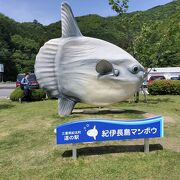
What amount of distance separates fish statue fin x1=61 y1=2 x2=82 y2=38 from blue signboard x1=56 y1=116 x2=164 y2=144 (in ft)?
17.1

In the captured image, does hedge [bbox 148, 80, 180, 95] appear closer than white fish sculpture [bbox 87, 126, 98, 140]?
No

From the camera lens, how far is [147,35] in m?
18.2

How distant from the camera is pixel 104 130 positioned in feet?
24.3

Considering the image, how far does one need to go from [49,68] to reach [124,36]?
29.2 feet

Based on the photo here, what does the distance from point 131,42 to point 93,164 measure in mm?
13220

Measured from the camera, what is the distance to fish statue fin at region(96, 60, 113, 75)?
11578mm

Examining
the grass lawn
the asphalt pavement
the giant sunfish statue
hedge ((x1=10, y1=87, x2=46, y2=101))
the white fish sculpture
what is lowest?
the asphalt pavement

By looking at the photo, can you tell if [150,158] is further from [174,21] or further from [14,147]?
[174,21]

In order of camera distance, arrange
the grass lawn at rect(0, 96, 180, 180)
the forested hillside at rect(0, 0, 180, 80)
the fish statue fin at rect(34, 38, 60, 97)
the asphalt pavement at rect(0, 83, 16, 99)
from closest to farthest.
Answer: the grass lawn at rect(0, 96, 180, 180), the fish statue fin at rect(34, 38, 60, 97), the forested hillside at rect(0, 0, 180, 80), the asphalt pavement at rect(0, 83, 16, 99)

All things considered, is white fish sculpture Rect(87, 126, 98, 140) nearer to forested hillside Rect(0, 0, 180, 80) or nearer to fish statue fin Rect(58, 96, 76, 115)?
fish statue fin Rect(58, 96, 76, 115)

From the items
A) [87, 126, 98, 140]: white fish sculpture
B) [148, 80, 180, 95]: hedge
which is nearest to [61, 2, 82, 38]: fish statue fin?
[87, 126, 98, 140]: white fish sculpture

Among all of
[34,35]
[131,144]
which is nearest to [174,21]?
[131,144]

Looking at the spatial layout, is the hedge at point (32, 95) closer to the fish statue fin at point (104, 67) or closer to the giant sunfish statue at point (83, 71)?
the giant sunfish statue at point (83, 71)

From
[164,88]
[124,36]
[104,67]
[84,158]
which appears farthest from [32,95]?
[84,158]
